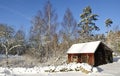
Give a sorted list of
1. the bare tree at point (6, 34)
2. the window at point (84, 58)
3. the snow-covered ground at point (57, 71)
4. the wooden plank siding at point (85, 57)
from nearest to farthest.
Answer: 1. the snow-covered ground at point (57, 71)
2. the wooden plank siding at point (85, 57)
3. the window at point (84, 58)
4. the bare tree at point (6, 34)

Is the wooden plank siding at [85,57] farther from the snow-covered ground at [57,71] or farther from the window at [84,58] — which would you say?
the snow-covered ground at [57,71]

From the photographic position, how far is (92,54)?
34.6 meters

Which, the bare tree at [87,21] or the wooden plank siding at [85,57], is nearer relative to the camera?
the wooden plank siding at [85,57]

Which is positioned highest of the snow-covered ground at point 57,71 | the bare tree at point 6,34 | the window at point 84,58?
the bare tree at point 6,34

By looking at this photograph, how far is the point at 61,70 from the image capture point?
84.5 ft

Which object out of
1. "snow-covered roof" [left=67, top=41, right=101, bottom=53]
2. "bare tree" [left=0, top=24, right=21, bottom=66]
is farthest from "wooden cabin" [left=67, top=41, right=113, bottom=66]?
"bare tree" [left=0, top=24, right=21, bottom=66]

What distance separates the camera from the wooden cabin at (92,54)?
34719 millimetres

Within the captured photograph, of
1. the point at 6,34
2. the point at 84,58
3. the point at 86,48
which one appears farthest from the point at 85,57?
the point at 6,34

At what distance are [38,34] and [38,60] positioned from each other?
591cm

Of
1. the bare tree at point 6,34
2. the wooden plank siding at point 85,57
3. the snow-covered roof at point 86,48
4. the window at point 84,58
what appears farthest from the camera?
the bare tree at point 6,34

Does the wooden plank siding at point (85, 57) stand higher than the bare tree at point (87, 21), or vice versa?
the bare tree at point (87, 21)

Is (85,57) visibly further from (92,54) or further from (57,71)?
(57,71)

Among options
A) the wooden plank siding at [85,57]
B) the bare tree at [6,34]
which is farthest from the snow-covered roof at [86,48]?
the bare tree at [6,34]

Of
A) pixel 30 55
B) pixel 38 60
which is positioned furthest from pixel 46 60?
pixel 30 55
